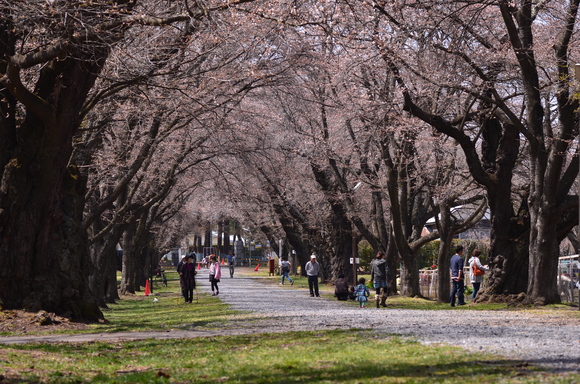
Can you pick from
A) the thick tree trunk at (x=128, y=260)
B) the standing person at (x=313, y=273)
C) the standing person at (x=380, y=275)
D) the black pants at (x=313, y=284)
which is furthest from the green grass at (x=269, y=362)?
the thick tree trunk at (x=128, y=260)

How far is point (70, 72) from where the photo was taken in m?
17.0

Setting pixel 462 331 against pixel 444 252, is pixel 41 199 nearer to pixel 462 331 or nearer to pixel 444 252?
pixel 462 331

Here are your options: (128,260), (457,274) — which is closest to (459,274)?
(457,274)

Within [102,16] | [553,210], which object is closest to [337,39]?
[102,16]

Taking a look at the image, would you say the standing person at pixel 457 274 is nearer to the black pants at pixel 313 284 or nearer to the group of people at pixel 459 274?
Answer: the group of people at pixel 459 274

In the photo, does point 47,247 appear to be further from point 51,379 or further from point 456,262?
point 456,262

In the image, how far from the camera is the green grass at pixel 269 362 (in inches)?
325

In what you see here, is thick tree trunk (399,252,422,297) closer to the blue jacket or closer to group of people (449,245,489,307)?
group of people (449,245,489,307)

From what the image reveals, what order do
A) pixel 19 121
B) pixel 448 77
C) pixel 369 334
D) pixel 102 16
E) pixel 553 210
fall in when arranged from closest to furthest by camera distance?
1. pixel 369 334
2. pixel 102 16
3. pixel 19 121
4. pixel 553 210
5. pixel 448 77

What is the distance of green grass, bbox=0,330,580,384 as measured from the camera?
8250 millimetres

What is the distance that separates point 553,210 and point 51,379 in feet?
51.2

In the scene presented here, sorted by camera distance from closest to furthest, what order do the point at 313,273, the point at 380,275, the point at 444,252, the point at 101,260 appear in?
the point at 380,275 → the point at 444,252 → the point at 101,260 → the point at 313,273

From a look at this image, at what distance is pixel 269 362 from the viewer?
32.8 ft

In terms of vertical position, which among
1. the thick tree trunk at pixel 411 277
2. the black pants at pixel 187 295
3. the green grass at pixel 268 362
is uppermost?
the thick tree trunk at pixel 411 277
